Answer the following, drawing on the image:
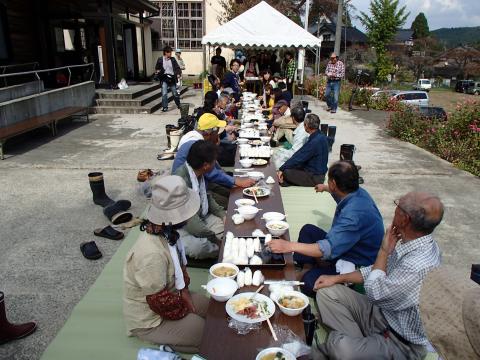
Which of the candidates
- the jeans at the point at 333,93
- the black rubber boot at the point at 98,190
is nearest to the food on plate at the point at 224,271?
the black rubber boot at the point at 98,190

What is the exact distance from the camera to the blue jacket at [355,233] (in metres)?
2.88

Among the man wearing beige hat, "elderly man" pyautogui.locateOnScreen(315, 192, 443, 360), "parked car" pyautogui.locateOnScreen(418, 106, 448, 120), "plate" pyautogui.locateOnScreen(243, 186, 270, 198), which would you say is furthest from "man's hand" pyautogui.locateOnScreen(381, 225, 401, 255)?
"parked car" pyautogui.locateOnScreen(418, 106, 448, 120)

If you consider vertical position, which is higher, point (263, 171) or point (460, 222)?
point (263, 171)

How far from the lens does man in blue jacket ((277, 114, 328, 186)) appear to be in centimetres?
541

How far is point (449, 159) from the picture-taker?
8562 millimetres

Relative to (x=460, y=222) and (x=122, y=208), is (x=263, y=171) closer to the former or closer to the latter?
(x=122, y=208)

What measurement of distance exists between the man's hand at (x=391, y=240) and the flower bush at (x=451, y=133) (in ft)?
21.1

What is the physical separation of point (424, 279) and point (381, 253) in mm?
384

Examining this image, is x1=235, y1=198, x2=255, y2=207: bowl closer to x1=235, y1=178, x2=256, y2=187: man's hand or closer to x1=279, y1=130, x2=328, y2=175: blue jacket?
x1=235, y1=178, x2=256, y2=187: man's hand

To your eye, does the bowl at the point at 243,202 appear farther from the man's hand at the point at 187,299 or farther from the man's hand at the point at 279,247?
the man's hand at the point at 187,299

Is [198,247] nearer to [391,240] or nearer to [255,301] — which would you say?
[255,301]

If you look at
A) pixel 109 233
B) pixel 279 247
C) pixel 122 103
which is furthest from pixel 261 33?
pixel 279 247

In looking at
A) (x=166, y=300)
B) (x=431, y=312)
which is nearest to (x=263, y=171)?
(x=166, y=300)

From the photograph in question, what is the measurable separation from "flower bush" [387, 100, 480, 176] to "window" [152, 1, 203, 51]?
62.6 feet
